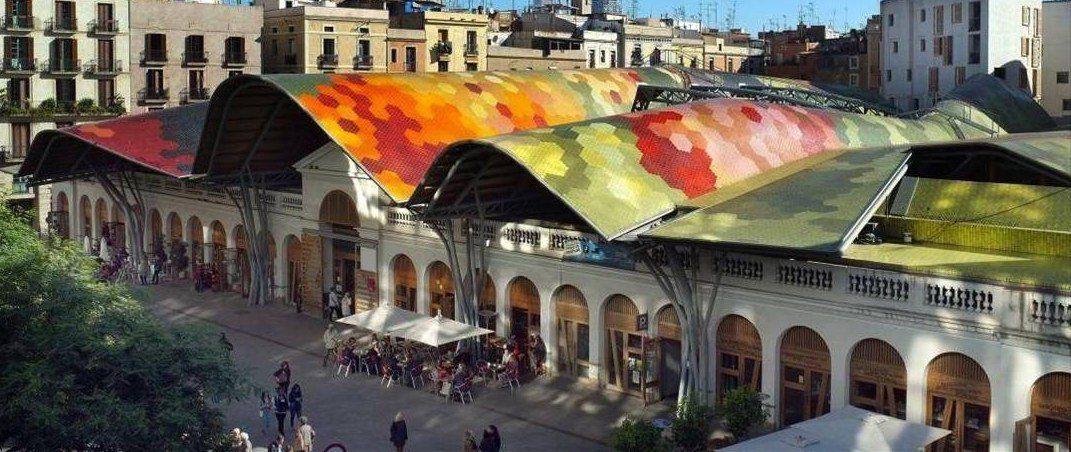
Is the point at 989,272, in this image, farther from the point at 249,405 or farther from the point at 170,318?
the point at 170,318

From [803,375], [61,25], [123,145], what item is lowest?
[803,375]

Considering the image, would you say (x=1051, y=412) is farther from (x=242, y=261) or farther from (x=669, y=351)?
(x=242, y=261)

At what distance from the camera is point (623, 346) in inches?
1670

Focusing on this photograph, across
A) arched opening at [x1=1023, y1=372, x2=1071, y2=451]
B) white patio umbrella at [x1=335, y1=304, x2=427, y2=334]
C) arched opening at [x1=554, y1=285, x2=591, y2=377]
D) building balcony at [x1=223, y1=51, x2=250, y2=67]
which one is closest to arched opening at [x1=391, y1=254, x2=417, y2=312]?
white patio umbrella at [x1=335, y1=304, x2=427, y2=334]

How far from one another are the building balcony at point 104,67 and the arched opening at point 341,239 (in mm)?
45952

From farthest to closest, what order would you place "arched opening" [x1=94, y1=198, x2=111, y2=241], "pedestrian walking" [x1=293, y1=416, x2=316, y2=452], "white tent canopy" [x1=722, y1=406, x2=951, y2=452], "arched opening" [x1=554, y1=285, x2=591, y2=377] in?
1. "arched opening" [x1=94, y1=198, x2=111, y2=241]
2. "arched opening" [x1=554, y1=285, x2=591, y2=377]
3. "pedestrian walking" [x1=293, y1=416, x2=316, y2=452]
4. "white tent canopy" [x1=722, y1=406, x2=951, y2=452]

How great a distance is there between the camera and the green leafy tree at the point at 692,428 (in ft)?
114

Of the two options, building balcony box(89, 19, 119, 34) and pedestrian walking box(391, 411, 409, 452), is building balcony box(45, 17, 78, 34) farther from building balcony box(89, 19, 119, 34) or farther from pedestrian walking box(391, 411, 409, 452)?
pedestrian walking box(391, 411, 409, 452)

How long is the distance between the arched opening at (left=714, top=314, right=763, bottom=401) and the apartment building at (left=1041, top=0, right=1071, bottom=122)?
78104 mm

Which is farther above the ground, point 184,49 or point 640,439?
point 184,49

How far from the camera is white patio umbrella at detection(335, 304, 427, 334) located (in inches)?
1770

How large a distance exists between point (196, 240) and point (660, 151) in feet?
108

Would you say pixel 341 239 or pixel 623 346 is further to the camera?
pixel 341 239

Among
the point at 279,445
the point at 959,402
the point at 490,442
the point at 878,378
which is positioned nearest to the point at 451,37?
the point at 279,445
